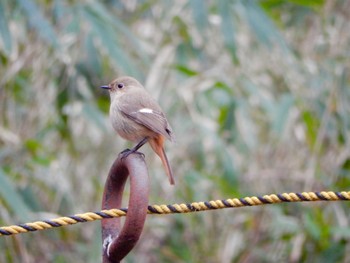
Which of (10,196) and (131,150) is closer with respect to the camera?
(131,150)

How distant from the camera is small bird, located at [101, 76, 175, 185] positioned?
3078mm

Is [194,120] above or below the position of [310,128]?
above

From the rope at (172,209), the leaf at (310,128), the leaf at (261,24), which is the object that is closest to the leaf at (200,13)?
the leaf at (261,24)

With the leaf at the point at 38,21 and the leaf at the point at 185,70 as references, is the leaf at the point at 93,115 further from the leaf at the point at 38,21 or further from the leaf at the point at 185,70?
the leaf at the point at 38,21

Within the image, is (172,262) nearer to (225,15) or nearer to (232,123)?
(232,123)

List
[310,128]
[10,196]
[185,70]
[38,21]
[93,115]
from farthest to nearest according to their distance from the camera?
[310,128]
[93,115]
[185,70]
[38,21]
[10,196]

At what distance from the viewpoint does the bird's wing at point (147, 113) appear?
3.07 meters

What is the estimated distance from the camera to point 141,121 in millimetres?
3164

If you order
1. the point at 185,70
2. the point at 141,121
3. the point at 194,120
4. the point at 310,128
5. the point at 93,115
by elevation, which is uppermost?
the point at 141,121

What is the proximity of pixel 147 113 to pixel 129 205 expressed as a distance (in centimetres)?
139

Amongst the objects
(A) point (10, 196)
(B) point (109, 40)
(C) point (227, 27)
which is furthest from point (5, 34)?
(C) point (227, 27)

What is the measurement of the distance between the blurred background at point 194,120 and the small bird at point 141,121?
0.62 metres

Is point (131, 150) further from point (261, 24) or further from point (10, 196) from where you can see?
point (261, 24)

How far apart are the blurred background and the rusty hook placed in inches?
73.2
